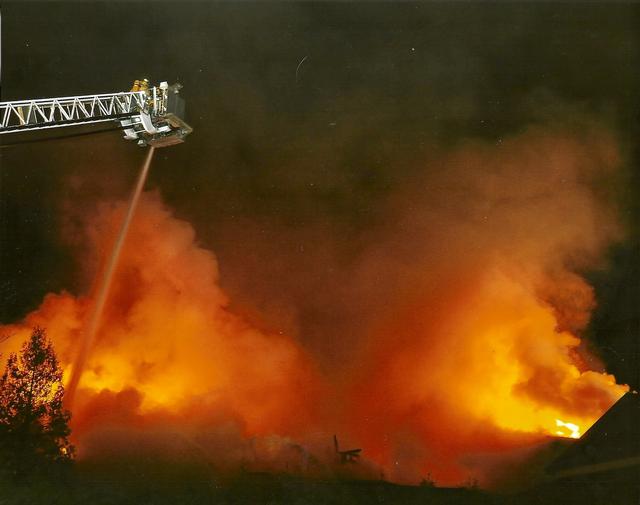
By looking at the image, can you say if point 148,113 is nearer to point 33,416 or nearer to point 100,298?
point 33,416

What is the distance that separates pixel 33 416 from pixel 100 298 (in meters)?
6.09

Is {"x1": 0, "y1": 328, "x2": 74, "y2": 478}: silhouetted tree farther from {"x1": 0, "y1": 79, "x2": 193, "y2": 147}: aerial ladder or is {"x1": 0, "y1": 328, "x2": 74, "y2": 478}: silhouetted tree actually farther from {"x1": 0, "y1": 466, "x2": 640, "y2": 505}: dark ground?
{"x1": 0, "y1": 79, "x2": 193, "y2": 147}: aerial ladder

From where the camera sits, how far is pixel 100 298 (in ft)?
80.3

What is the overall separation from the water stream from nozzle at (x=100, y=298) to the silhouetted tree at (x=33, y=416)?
123cm

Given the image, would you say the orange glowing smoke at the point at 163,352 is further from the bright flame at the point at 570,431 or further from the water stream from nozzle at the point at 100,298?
the bright flame at the point at 570,431

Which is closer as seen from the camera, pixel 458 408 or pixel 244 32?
pixel 244 32

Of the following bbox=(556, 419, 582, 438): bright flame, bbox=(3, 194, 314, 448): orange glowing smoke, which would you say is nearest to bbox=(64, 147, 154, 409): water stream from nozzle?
bbox=(3, 194, 314, 448): orange glowing smoke

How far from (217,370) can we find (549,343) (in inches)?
530

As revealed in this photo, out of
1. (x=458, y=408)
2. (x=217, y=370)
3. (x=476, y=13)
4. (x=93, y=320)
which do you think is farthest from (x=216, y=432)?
(x=476, y=13)

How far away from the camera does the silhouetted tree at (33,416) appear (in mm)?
18609

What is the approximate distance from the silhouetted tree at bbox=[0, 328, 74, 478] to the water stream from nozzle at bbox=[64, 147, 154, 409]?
4.02 feet

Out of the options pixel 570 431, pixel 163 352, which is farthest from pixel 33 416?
pixel 570 431

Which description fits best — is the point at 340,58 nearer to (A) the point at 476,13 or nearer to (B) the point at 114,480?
(A) the point at 476,13

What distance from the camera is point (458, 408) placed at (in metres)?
23.0
